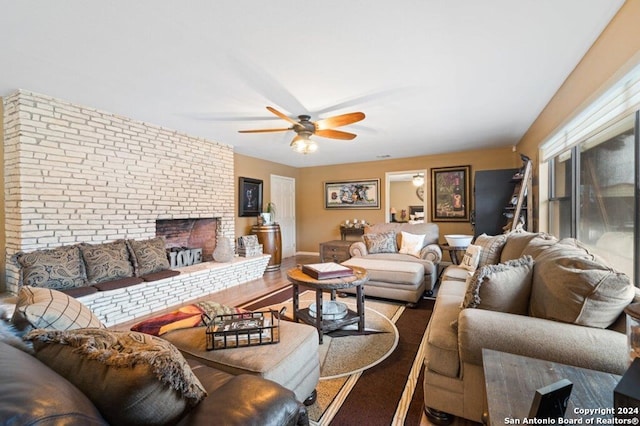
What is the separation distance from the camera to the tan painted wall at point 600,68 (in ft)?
4.94

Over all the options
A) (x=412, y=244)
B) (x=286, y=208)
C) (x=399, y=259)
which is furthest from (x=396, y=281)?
(x=286, y=208)

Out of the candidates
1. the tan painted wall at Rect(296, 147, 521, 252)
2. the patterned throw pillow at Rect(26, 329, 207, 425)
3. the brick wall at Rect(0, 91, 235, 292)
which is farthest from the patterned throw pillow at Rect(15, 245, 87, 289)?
the tan painted wall at Rect(296, 147, 521, 252)

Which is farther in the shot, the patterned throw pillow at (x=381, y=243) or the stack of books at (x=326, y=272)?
the patterned throw pillow at (x=381, y=243)

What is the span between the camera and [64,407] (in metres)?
0.57

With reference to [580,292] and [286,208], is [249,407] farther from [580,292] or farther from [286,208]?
[286,208]

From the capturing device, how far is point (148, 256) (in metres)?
3.40

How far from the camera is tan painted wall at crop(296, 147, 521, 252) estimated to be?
527cm

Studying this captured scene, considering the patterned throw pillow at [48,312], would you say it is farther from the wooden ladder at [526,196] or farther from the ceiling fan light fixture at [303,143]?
the wooden ladder at [526,196]

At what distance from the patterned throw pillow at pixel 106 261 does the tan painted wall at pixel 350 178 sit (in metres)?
4.44

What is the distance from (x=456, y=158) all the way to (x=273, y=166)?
12.9ft

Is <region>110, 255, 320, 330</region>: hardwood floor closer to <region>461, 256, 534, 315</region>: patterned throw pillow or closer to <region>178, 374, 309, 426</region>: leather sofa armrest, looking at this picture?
<region>178, 374, 309, 426</region>: leather sofa armrest

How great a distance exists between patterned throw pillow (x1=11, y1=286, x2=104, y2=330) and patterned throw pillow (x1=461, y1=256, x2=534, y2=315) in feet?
6.51

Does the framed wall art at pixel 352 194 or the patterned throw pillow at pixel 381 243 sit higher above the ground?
the framed wall art at pixel 352 194

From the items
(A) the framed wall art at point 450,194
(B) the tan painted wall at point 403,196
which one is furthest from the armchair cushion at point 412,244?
(B) the tan painted wall at point 403,196
